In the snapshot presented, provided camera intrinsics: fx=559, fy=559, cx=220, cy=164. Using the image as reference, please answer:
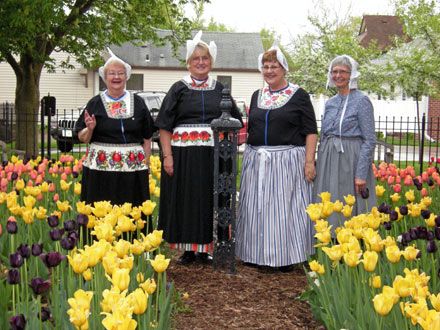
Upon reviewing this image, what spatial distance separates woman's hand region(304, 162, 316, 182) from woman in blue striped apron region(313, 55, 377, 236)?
125 millimetres

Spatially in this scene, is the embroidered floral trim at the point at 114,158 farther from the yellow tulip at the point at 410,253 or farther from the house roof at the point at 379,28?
the house roof at the point at 379,28

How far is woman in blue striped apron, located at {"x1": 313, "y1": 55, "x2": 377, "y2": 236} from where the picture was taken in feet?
15.3

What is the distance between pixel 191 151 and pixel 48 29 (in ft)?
17.2

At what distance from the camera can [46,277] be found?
3.59 m

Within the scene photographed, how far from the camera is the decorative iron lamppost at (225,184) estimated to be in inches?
179

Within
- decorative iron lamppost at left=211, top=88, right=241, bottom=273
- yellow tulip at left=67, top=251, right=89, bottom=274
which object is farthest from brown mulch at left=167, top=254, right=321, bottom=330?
yellow tulip at left=67, top=251, right=89, bottom=274

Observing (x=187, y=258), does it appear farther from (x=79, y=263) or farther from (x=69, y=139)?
(x=69, y=139)

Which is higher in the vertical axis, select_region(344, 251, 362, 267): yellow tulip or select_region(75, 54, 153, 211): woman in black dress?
select_region(75, 54, 153, 211): woman in black dress

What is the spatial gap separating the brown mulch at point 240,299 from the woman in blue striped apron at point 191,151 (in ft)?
1.12

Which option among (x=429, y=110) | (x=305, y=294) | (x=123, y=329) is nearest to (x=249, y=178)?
(x=305, y=294)

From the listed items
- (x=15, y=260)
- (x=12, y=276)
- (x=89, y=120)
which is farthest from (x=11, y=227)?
(x=89, y=120)

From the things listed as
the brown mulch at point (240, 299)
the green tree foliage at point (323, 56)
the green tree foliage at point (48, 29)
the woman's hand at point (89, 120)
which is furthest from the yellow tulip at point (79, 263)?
the green tree foliage at point (323, 56)

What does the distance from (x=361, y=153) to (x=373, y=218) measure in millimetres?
1527

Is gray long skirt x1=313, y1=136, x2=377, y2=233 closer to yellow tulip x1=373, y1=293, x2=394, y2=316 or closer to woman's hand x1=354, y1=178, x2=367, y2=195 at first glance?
woman's hand x1=354, y1=178, x2=367, y2=195
